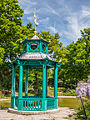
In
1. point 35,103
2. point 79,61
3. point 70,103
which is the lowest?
point 70,103

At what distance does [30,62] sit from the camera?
11.2m

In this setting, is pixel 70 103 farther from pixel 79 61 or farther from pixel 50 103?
pixel 79 61

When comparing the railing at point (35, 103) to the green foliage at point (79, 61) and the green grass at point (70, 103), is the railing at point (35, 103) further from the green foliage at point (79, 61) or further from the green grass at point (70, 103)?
the green foliage at point (79, 61)

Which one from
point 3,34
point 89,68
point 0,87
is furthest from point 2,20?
point 89,68

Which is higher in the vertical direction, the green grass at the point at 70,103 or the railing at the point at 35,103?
the railing at the point at 35,103

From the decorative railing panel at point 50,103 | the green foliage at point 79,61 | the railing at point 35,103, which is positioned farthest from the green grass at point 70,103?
the green foliage at point 79,61

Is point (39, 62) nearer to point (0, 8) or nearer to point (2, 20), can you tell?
point (2, 20)

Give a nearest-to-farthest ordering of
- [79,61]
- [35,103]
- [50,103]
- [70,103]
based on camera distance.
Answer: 1. [35,103]
2. [50,103]
3. [70,103]
4. [79,61]

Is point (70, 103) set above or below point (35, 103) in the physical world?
below

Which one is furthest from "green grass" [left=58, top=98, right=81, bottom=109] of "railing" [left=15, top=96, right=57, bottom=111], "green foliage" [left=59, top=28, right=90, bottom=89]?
"green foliage" [left=59, top=28, right=90, bottom=89]

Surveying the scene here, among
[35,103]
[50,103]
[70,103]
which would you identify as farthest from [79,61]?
[35,103]

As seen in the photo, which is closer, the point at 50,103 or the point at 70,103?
the point at 50,103

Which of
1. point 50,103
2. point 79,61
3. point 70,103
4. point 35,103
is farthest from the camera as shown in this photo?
point 79,61

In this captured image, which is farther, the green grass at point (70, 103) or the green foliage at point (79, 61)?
the green foliage at point (79, 61)
